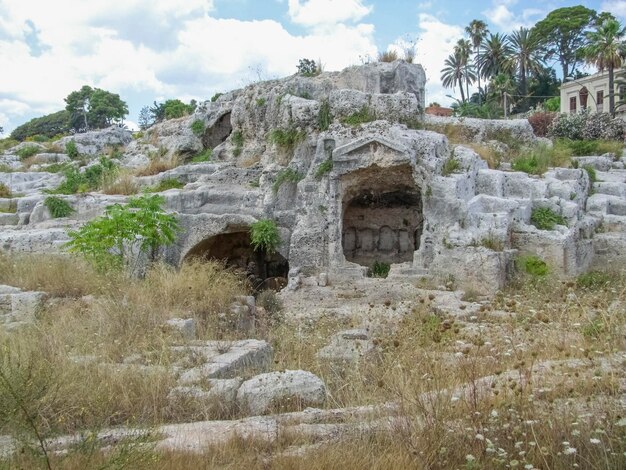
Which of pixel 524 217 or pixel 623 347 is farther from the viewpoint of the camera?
pixel 524 217

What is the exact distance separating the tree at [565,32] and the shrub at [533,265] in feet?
Result: 130

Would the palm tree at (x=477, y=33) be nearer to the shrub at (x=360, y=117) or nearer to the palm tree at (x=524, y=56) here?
the palm tree at (x=524, y=56)


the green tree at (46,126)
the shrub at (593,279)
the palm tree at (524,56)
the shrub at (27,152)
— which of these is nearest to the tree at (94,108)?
the green tree at (46,126)

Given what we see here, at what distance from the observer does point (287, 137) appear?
14.9m

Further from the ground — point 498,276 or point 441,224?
point 441,224

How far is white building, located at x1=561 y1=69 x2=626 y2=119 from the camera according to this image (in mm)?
37706

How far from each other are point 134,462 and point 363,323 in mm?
5862

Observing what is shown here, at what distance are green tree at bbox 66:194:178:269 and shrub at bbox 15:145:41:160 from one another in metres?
17.4

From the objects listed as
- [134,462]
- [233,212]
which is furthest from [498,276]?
[134,462]

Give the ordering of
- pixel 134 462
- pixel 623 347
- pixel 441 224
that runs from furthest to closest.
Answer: pixel 441 224 → pixel 623 347 → pixel 134 462

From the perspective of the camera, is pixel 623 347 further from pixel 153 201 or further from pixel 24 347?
pixel 153 201

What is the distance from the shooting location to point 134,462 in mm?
3205

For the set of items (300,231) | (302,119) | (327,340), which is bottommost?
(327,340)

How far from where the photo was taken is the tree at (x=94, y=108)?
4878 centimetres
